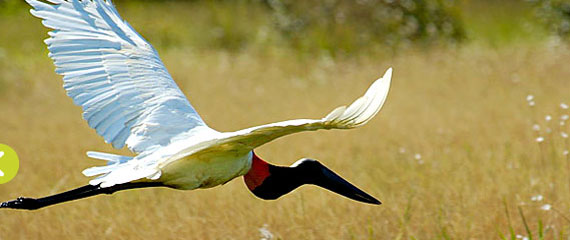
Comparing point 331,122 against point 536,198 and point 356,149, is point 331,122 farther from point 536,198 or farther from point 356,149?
point 356,149

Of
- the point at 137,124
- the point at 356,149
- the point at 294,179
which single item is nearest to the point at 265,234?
the point at 294,179

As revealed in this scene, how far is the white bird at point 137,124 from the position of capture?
339cm

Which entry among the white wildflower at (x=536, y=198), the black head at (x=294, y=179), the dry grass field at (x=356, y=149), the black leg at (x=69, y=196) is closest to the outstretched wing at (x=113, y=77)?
the black leg at (x=69, y=196)

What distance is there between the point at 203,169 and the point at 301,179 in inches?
21.6

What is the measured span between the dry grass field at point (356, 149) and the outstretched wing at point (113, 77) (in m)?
0.71

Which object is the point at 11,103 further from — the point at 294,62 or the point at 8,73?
the point at 294,62

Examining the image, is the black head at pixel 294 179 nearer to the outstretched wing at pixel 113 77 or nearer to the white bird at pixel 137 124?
the white bird at pixel 137 124

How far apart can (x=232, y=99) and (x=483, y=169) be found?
4.55 metres

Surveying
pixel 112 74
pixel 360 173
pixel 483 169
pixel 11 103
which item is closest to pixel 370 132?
pixel 360 173

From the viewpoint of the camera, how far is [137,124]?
3.67m

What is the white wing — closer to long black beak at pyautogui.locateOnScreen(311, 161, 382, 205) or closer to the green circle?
long black beak at pyautogui.locateOnScreen(311, 161, 382, 205)

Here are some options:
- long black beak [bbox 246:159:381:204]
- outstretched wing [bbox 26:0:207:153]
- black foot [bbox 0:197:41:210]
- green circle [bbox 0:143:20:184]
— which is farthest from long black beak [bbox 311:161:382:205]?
green circle [bbox 0:143:20:184]

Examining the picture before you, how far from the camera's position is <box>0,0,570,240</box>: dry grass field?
13.7 feet

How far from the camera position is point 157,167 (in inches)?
133
